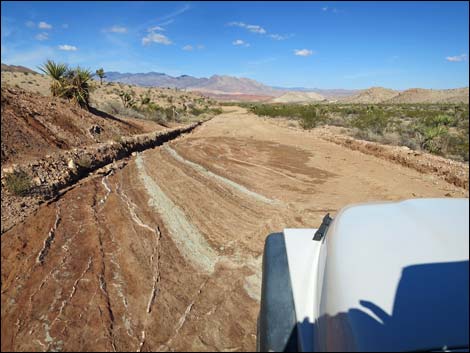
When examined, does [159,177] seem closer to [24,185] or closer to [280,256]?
[24,185]

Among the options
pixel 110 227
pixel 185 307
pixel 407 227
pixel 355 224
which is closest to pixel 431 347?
pixel 407 227

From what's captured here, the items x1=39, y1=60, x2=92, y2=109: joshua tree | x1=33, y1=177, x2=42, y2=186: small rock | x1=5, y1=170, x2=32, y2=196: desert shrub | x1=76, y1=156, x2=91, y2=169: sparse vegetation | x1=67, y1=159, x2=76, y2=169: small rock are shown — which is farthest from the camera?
x1=39, y1=60, x2=92, y2=109: joshua tree

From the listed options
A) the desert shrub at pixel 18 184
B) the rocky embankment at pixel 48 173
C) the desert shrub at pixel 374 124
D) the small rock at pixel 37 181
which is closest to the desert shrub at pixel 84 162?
the rocky embankment at pixel 48 173

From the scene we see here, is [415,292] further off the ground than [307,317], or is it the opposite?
[415,292]

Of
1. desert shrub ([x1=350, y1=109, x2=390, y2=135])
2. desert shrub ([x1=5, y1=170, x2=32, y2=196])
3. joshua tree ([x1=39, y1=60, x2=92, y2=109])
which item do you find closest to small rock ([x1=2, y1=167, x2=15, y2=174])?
desert shrub ([x1=5, y1=170, x2=32, y2=196])

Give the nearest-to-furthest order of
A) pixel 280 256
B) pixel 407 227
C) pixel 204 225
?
pixel 407 227 → pixel 280 256 → pixel 204 225

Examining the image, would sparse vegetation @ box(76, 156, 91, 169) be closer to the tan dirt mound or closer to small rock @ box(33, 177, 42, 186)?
the tan dirt mound
